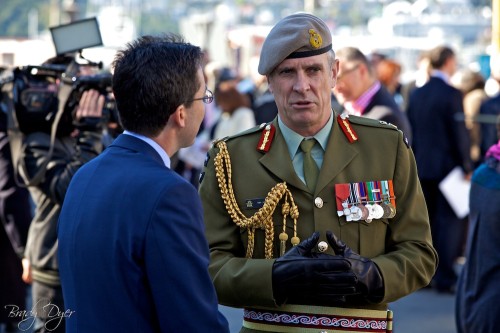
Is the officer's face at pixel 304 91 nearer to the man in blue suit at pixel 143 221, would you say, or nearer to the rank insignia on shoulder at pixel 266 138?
the rank insignia on shoulder at pixel 266 138

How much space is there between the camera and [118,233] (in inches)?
112

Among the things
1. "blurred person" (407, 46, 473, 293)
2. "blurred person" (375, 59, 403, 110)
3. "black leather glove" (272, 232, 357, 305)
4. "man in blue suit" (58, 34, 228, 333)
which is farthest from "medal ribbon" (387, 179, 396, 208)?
"blurred person" (375, 59, 403, 110)

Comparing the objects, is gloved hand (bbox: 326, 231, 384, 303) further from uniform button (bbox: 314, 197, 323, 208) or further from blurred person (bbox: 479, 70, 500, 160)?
blurred person (bbox: 479, 70, 500, 160)

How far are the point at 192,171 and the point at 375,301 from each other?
6976 millimetres

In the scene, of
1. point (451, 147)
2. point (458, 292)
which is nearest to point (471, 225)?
point (458, 292)

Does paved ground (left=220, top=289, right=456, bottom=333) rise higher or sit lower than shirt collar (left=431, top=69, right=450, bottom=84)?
lower

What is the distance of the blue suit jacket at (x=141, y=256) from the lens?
280cm

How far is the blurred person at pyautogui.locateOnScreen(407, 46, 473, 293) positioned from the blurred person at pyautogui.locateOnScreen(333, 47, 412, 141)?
2.90 metres

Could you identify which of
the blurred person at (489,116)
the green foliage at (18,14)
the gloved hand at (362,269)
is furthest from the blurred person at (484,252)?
the green foliage at (18,14)

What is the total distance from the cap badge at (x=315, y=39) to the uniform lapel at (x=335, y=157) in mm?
304

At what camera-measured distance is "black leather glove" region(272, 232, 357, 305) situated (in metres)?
3.34

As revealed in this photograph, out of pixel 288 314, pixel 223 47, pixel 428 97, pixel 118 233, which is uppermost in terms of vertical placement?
pixel 118 233

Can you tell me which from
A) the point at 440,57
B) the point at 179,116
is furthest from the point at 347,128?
the point at 440,57

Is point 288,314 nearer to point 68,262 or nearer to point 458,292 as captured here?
point 68,262
